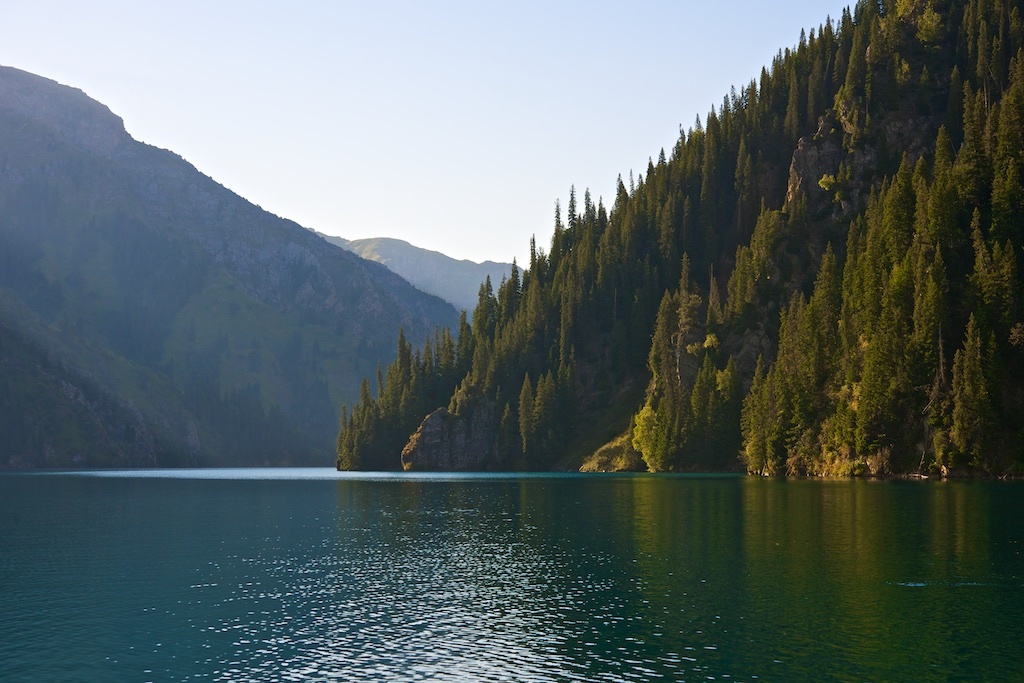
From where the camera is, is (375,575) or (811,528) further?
(811,528)

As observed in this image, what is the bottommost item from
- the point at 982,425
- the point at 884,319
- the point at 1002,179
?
the point at 982,425

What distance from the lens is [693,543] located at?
8238 centimetres

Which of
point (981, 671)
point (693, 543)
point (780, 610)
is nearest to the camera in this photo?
point (981, 671)

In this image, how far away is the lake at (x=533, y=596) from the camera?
44406 mm

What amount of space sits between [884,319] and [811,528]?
9373 cm

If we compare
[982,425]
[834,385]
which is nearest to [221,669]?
[982,425]

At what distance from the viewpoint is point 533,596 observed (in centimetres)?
6094

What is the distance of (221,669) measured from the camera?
43906mm

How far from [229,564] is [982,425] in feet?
391

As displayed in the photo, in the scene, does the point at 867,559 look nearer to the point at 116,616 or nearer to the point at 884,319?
the point at 116,616

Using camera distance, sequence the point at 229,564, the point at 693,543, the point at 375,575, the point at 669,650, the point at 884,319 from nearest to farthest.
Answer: the point at 669,650
the point at 375,575
the point at 229,564
the point at 693,543
the point at 884,319

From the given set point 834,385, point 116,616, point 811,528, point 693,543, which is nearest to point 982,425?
point 834,385

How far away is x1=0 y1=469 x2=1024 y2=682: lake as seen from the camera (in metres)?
44.4

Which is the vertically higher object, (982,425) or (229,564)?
(982,425)
